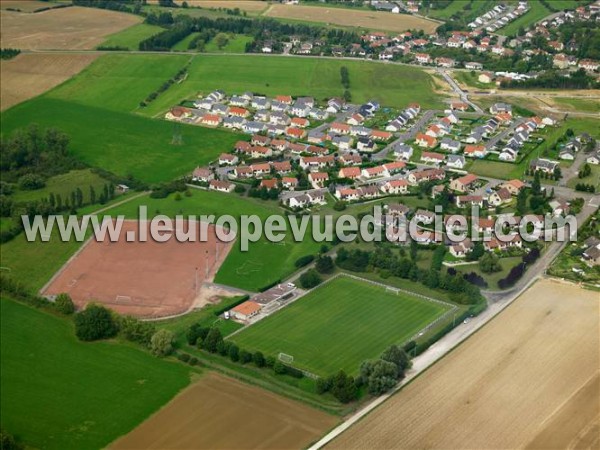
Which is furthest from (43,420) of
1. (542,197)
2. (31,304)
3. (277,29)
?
(277,29)

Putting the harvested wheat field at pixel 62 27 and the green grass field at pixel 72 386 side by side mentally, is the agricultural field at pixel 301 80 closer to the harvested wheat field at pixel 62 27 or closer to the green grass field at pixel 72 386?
the harvested wheat field at pixel 62 27

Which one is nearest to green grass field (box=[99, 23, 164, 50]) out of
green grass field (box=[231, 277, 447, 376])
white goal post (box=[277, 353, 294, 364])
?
green grass field (box=[231, 277, 447, 376])

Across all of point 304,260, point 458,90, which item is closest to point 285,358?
point 304,260

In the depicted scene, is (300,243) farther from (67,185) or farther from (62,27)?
(62,27)

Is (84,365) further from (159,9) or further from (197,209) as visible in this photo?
(159,9)

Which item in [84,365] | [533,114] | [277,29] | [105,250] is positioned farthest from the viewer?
[277,29]

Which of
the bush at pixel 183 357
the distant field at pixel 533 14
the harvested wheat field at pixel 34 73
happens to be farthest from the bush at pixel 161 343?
the distant field at pixel 533 14
